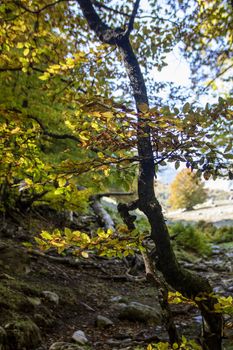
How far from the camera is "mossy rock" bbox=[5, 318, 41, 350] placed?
119 inches

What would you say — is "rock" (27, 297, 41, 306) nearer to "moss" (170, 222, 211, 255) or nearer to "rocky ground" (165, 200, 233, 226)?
"moss" (170, 222, 211, 255)

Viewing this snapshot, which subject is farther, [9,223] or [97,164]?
[9,223]

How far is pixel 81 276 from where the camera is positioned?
20.2 ft

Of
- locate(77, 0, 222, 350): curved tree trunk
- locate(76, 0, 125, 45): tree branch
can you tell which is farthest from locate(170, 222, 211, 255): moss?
locate(76, 0, 125, 45): tree branch

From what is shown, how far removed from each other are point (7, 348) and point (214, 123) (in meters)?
2.61

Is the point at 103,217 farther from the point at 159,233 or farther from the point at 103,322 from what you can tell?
the point at 159,233

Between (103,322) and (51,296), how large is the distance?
82 centimetres

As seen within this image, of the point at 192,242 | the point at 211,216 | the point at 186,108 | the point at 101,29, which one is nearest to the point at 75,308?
the point at 101,29

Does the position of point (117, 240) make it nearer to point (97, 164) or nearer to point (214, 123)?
point (97, 164)

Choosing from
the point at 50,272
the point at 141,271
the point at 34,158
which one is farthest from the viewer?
the point at 141,271

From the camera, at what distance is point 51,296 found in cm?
444

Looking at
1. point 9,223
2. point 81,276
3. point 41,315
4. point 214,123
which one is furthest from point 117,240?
point 9,223

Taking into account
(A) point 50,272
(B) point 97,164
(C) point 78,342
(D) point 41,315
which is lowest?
(C) point 78,342

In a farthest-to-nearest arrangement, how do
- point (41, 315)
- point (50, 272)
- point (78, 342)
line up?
point (50, 272)
point (41, 315)
point (78, 342)
